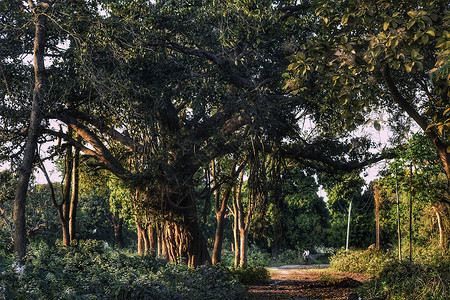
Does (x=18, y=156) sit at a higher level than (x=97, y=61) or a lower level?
lower

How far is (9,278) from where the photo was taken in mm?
4719

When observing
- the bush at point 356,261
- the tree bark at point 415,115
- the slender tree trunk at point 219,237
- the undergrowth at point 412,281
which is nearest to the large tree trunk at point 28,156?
the tree bark at point 415,115

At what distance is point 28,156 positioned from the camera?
880 centimetres

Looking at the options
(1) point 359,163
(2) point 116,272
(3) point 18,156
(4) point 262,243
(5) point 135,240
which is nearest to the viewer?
(2) point 116,272

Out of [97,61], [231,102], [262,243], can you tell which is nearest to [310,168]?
[231,102]

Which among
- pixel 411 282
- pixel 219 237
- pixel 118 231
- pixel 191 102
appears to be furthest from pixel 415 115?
pixel 118 231

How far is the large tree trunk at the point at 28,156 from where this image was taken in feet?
28.5

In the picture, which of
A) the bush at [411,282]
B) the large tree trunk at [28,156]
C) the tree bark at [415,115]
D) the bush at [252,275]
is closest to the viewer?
the tree bark at [415,115]

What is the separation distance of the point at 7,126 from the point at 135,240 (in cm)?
3798

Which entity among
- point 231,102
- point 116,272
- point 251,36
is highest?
point 251,36

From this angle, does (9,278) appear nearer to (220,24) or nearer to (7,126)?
(220,24)

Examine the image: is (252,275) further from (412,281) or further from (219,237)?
(412,281)

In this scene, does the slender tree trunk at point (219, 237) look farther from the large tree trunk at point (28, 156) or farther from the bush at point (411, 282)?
the large tree trunk at point (28, 156)

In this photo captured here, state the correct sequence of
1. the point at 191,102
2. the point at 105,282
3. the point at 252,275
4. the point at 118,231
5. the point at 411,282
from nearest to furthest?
the point at 105,282
the point at 411,282
the point at 191,102
the point at 252,275
the point at 118,231
